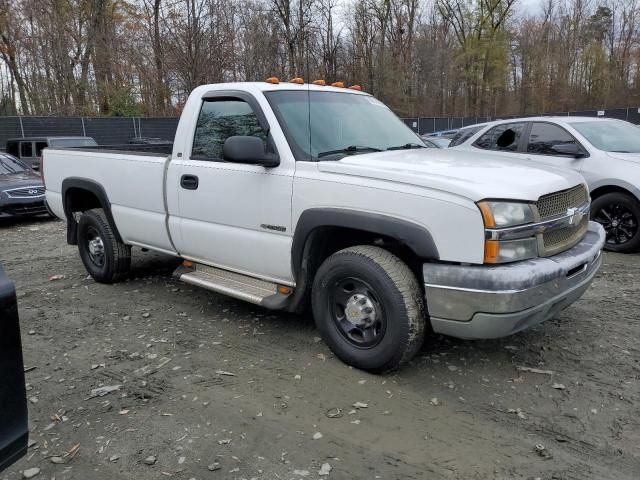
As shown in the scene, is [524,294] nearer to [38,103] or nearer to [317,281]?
[317,281]

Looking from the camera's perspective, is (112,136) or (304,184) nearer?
(304,184)

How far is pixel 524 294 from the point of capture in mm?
3094

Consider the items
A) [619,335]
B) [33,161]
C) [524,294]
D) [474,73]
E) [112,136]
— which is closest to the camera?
[524,294]

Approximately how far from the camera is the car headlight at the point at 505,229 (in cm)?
304

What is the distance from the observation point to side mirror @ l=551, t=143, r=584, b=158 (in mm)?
7187

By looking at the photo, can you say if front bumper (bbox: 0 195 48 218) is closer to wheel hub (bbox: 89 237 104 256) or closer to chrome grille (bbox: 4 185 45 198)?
chrome grille (bbox: 4 185 45 198)

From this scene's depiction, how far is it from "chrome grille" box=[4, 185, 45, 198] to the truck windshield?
8.41 metres

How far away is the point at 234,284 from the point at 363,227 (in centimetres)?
141

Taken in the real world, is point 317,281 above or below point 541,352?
above

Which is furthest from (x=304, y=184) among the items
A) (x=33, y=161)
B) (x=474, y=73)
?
(x=474, y=73)

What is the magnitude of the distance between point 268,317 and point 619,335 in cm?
290

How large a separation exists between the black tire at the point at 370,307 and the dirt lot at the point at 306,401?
7.0 inches

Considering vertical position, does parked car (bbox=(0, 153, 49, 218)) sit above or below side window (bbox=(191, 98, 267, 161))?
below

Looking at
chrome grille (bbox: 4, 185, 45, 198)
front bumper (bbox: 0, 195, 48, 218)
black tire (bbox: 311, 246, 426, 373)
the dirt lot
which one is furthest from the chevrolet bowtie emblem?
chrome grille (bbox: 4, 185, 45, 198)
